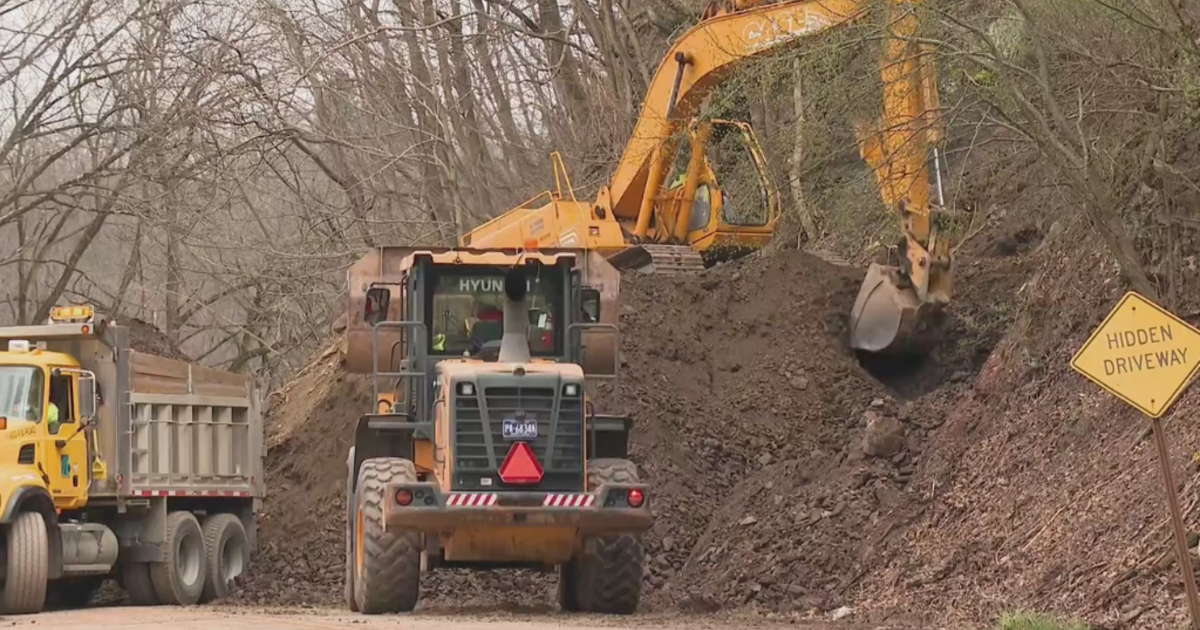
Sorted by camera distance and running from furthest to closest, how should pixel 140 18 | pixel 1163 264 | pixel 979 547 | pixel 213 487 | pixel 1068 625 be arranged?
pixel 140 18
pixel 213 487
pixel 1163 264
pixel 979 547
pixel 1068 625

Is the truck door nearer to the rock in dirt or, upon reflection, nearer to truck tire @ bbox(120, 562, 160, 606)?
truck tire @ bbox(120, 562, 160, 606)

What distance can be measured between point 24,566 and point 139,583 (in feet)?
9.26

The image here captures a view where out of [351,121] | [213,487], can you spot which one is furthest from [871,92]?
[351,121]

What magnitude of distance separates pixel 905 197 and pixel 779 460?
3.82 m

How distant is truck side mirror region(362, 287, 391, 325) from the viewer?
1495cm

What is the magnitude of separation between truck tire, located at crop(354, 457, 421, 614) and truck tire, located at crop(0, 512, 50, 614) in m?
3.47

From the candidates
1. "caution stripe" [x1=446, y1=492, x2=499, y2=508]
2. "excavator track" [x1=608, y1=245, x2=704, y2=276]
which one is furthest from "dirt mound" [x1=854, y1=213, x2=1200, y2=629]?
"excavator track" [x1=608, y1=245, x2=704, y2=276]

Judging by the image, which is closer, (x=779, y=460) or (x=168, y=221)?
(x=779, y=460)

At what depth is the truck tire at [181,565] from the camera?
1772 centimetres

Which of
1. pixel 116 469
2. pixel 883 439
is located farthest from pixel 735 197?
pixel 116 469

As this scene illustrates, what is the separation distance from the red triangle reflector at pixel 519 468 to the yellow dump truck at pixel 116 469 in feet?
15.5

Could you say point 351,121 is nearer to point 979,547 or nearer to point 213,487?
point 213,487

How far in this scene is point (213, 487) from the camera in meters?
19.0

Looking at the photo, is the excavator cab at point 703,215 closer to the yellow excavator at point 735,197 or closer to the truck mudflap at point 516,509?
the yellow excavator at point 735,197
